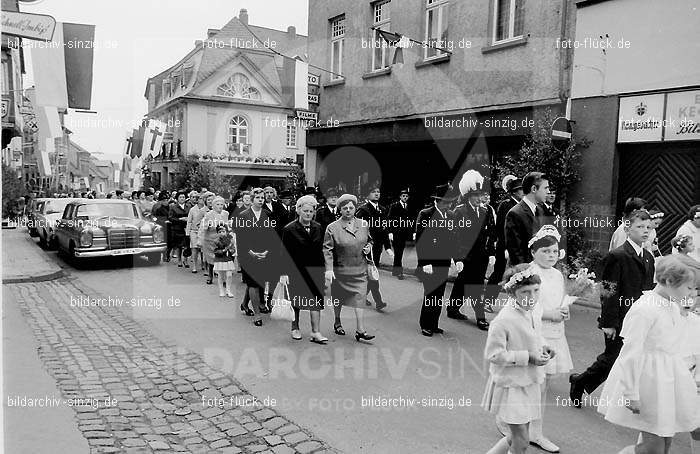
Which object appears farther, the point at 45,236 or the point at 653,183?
the point at 45,236

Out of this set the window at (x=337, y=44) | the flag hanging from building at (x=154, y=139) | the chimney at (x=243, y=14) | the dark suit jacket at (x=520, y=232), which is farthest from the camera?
the chimney at (x=243, y=14)

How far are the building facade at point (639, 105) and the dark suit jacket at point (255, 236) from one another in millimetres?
6671

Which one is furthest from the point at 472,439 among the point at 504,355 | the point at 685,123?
the point at 685,123

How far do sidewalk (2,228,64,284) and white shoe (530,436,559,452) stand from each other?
33.3 ft

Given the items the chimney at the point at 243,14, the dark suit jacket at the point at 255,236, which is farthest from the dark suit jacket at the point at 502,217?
the chimney at the point at 243,14

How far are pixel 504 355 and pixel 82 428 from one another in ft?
10.7

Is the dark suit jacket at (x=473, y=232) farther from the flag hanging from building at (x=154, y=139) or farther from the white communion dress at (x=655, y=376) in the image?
the flag hanging from building at (x=154, y=139)

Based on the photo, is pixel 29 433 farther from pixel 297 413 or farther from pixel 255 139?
pixel 255 139

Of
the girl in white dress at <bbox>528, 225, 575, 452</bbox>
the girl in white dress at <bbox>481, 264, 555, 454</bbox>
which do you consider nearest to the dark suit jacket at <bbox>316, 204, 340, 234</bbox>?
the girl in white dress at <bbox>528, 225, 575, 452</bbox>

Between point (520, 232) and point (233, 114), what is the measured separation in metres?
36.3

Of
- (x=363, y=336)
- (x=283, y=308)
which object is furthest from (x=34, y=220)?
(x=363, y=336)

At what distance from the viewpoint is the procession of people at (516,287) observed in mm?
3531

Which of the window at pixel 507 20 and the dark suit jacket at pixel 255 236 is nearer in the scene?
the dark suit jacket at pixel 255 236

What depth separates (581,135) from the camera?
11273 millimetres
